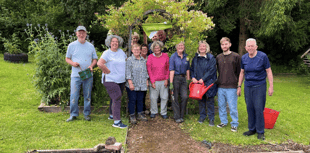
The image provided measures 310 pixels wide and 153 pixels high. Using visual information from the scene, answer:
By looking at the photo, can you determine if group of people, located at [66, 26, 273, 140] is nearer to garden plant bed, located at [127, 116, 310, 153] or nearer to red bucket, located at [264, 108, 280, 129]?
garden plant bed, located at [127, 116, 310, 153]

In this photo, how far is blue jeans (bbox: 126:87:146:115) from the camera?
5195 millimetres

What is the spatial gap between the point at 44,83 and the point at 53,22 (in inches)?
482

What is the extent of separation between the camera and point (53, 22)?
637 inches

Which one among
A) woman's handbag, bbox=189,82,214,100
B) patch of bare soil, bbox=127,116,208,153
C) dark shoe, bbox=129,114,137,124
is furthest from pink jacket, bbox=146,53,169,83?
patch of bare soil, bbox=127,116,208,153

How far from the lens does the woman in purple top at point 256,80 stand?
4184 mm

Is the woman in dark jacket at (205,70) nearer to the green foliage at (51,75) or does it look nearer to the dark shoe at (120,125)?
the dark shoe at (120,125)

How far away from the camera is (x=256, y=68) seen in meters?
4.18

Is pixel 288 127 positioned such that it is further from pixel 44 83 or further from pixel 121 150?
pixel 44 83

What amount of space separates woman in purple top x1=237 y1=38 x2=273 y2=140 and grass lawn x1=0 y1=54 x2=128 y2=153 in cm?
257

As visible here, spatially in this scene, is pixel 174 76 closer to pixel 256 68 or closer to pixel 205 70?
pixel 205 70

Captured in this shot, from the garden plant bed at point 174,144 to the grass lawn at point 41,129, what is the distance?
0.30 m

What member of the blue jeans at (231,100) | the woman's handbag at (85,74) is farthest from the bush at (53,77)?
the blue jeans at (231,100)

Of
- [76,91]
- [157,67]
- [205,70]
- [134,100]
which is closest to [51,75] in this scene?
[76,91]

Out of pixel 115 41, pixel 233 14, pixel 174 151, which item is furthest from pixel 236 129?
pixel 233 14
